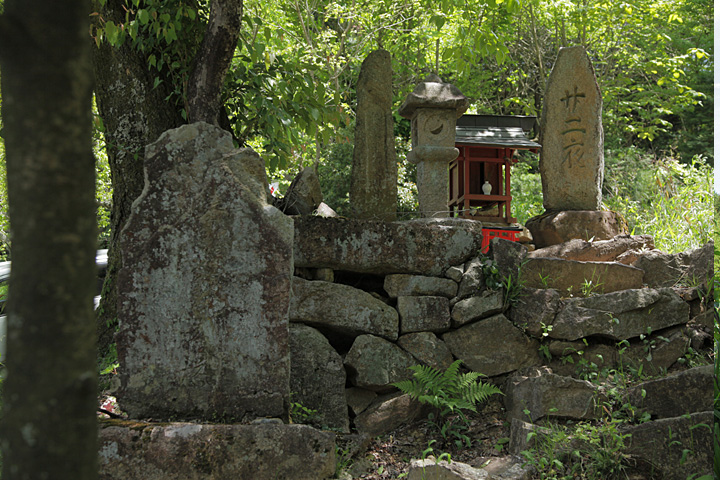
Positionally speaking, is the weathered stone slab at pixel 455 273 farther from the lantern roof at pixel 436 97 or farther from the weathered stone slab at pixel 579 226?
the lantern roof at pixel 436 97

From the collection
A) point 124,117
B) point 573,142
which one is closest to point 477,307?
point 573,142

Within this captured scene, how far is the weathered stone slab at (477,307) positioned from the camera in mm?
4715

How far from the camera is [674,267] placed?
5.20 m

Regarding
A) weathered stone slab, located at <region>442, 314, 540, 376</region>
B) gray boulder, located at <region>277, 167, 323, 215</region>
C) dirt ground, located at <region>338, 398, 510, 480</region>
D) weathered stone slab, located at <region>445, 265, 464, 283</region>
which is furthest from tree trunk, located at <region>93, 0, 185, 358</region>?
weathered stone slab, located at <region>442, 314, 540, 376</region>

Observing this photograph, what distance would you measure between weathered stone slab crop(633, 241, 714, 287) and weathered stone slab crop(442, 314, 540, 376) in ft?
4.76

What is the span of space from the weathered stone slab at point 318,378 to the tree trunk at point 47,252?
3.19m

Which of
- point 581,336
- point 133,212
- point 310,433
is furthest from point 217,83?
point 581,336

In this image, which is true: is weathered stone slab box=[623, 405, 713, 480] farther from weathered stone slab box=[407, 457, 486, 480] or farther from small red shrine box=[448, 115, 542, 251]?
small red shrine box=[448, 115, 542, 251]

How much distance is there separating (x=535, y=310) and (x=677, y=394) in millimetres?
1205

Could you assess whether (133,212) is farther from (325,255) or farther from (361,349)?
(361,349)

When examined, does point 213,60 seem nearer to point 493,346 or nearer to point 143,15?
point 143,15

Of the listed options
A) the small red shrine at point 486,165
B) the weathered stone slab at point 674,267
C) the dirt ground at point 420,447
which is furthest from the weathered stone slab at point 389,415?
the small red shrine at point 486,165

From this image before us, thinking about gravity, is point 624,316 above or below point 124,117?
below

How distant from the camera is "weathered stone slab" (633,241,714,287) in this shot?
4.97 m
